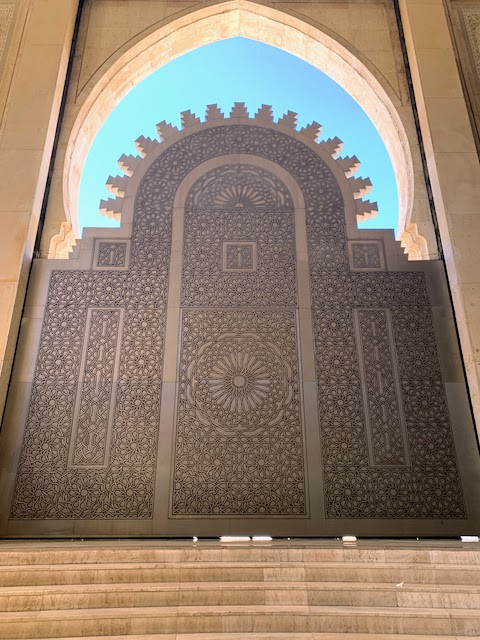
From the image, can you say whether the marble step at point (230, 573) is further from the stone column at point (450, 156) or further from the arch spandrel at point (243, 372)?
the stone column at point (450, 156)

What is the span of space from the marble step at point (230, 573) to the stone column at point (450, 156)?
50.8 inches

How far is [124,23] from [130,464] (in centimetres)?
333

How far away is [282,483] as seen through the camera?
10.1ft

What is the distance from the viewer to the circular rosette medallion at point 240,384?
3.24 meters

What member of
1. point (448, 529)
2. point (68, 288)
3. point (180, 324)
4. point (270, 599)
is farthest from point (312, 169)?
point (270, 599)

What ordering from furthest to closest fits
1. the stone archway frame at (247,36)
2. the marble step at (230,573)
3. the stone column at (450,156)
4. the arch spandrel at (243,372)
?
the stone archway frame at (247,36) → the stone column at (450,156) → the arch spandrel at (243,372) → the marble step at (230,573)

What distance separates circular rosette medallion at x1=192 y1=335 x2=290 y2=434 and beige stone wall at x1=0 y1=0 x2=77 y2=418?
114 cm

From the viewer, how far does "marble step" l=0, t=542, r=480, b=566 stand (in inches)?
84.0

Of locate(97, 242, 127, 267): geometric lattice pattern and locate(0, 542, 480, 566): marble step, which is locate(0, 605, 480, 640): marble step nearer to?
locate(0, 542, 480, 566): marble step

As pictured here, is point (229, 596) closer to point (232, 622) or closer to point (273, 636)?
point (232, 622)

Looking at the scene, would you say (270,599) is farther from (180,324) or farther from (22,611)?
(180,324)

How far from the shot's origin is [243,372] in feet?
11.0

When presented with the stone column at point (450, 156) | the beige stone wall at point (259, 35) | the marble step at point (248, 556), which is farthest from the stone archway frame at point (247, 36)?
the marble step at point (248, 556)

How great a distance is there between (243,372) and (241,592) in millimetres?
1533
